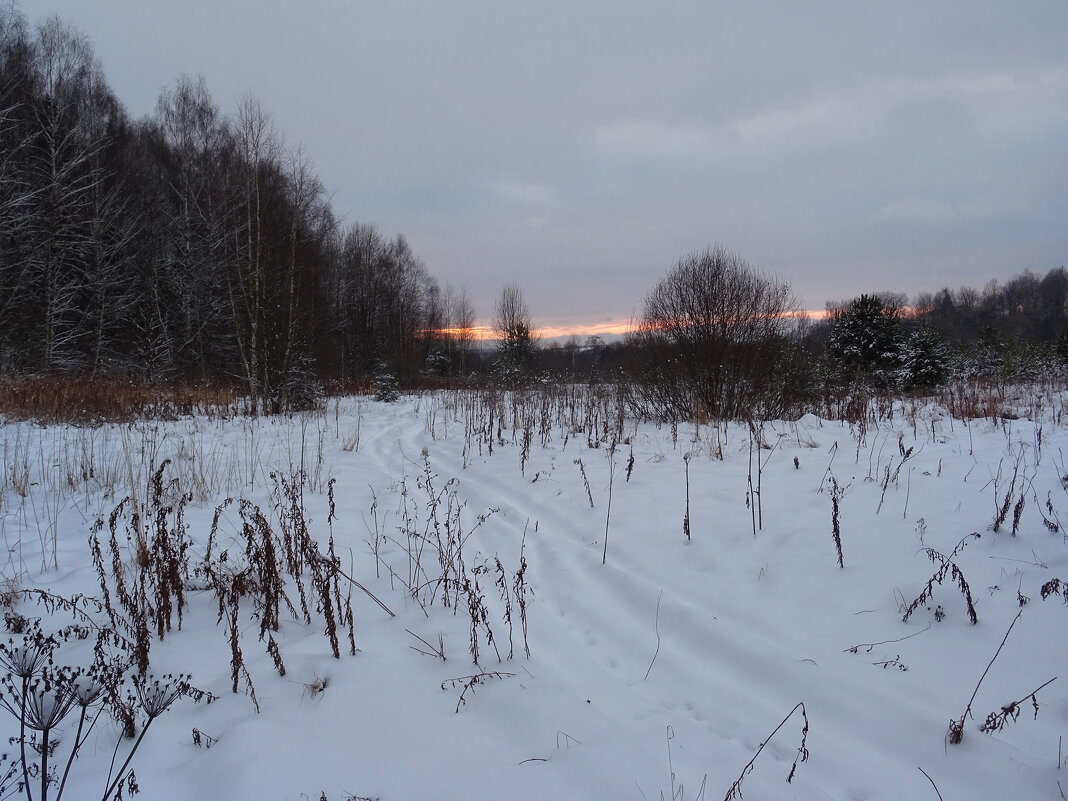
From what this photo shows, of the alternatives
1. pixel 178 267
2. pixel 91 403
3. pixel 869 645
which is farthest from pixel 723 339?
pixel 178 267

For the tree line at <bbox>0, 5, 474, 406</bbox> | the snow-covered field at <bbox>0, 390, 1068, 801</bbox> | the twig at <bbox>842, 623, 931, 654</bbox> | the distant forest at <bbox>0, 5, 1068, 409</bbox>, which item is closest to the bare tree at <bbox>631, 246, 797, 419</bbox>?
the distant forest at <bbox>0, 5, 1068, 409</bbox>

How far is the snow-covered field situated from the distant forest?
668 cm

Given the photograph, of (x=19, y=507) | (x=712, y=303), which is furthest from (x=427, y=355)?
(x=19, y=507)

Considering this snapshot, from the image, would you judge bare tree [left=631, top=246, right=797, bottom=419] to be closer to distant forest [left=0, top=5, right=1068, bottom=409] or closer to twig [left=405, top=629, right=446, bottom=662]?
distant forest [left=0, top=5, right=1068, bottom=409]

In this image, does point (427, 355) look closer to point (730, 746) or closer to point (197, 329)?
point (197, 329)

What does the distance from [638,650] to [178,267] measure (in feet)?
82.6

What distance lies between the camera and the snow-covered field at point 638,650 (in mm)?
1635

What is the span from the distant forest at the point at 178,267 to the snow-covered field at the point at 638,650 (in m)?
6.68

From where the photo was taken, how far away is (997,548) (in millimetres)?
2891

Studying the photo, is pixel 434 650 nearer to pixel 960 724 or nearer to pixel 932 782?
pixel 932 782

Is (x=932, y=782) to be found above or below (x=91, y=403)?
below

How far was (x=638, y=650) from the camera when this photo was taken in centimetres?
240

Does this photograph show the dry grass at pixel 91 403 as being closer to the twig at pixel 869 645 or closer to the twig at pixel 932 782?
the twig at pixel 869 645

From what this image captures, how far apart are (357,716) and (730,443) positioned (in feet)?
19.9
